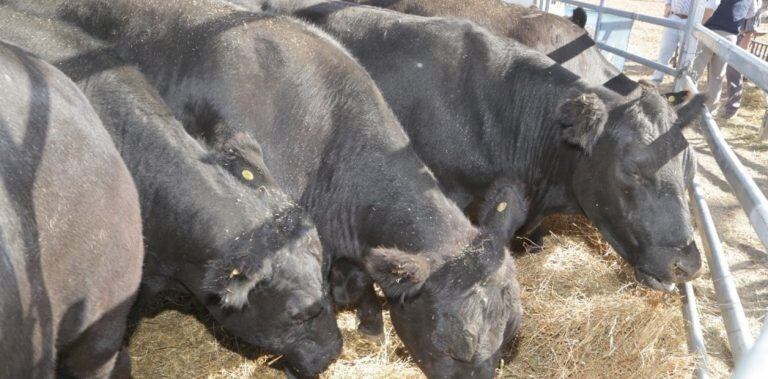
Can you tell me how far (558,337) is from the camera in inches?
182

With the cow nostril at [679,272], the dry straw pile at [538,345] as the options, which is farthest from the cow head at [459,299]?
the cow nostril at [679,272]

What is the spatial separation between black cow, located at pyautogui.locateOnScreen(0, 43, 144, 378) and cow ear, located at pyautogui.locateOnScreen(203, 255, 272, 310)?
0.39 meters

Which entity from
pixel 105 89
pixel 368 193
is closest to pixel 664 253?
pixel 368 193

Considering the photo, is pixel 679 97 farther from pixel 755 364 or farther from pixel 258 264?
pixel 755 364

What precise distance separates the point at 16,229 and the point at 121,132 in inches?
47.9

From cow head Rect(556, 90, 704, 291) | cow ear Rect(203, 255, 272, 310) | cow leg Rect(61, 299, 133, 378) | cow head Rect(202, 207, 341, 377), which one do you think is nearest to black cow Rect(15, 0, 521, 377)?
cow head Rect(202, 207, 341, 377)

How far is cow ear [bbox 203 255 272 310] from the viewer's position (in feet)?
10.8

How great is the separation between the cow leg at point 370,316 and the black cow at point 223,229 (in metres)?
0.71

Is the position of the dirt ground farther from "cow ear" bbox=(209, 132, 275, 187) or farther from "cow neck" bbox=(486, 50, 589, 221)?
"cow ear" bbox=(209, 132, 275, 187)

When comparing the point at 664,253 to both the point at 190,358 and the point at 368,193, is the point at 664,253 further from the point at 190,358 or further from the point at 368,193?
the point at 190,358

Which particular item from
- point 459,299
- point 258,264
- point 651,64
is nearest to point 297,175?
point 258,264

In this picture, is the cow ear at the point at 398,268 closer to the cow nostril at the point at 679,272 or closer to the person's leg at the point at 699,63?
the cow nostril at the point at 679,272

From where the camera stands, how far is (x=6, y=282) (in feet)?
7.94

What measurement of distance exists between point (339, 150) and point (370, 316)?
49.3 inches
